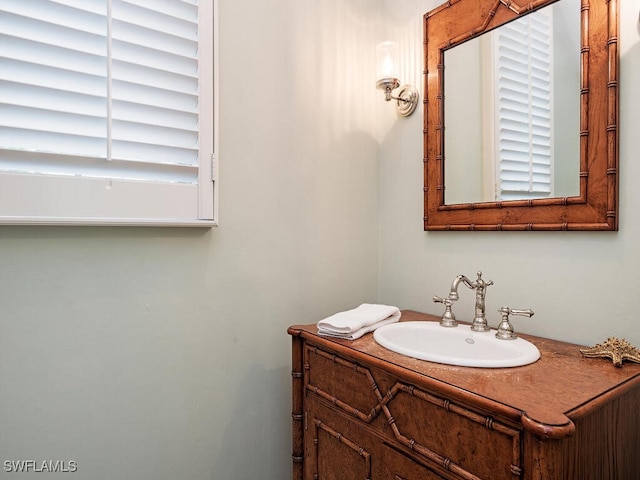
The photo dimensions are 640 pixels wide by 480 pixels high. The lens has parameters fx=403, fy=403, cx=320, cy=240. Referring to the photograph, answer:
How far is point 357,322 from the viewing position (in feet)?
3.94

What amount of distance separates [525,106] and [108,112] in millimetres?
1227

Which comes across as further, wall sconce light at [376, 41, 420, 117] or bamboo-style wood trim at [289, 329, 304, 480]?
wall sconce light at [376, 41, 420, 117]

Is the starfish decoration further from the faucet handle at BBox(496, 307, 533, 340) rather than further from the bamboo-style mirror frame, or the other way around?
the bamboo-style mirror frame

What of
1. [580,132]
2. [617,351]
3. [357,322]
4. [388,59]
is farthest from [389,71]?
[617,351]

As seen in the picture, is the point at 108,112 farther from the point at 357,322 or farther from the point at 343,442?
the point at 343,442

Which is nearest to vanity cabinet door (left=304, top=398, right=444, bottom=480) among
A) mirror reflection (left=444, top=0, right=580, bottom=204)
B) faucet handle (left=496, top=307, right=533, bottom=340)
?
faucet handle (left=496, top=307, right=533, bottom=340)

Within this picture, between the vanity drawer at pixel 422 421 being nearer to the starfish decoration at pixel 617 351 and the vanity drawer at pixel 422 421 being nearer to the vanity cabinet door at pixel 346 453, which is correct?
the vanity cabinet door at pixel 346 453

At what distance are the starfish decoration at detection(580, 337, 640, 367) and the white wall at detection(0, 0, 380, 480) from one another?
2.95ft

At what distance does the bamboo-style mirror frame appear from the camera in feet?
3.37

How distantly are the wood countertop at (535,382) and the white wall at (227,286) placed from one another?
518mm

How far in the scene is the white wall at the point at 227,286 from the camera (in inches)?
43.9

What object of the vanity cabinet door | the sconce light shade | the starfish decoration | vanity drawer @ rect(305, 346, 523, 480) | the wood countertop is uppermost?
the sconce light shade

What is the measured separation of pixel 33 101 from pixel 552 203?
4.71 feet

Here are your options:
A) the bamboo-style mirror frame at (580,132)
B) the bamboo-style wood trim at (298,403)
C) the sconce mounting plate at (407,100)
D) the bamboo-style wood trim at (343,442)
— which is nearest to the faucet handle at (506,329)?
the bamboo-style mirror frame at (580,132)
